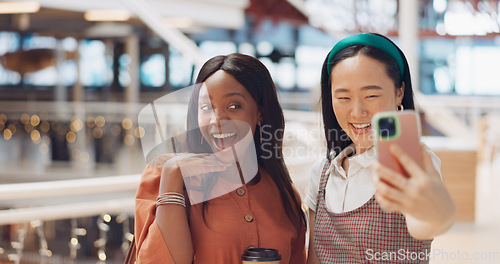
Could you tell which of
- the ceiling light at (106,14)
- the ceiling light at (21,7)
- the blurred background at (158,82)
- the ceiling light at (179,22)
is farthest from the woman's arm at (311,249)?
the ceiling light at (106,14)

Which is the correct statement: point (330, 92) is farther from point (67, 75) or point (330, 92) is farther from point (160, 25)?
point (67, 75)

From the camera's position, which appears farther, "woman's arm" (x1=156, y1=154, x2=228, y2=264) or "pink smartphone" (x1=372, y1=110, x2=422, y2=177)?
"woman's arm" (x1=156, y1=154, x2=228, y2=264)

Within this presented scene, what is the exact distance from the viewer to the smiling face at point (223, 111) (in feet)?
3.42

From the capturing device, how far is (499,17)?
489 inches

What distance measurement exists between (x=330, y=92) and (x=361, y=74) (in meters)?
0.13

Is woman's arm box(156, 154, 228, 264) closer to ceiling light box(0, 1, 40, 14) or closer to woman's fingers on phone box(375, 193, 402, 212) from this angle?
woman's fingers on phone box(375, 193, 402, 212)

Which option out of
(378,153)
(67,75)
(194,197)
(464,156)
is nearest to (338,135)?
(194,197)

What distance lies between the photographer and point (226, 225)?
1.07 metres

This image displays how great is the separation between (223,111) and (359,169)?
28 centimetres

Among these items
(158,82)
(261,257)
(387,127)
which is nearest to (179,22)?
→ (158,82)

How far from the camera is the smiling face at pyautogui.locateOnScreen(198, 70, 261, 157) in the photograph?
1042 millimetres

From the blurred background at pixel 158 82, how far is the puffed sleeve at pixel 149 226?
73cm

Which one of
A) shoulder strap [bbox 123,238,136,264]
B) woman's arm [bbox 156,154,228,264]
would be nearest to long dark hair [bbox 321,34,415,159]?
woman's arm [bbox 156,154,228,264]

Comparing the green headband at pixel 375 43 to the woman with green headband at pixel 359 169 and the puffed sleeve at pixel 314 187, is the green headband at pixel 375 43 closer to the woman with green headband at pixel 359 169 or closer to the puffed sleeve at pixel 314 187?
the woman with green headband at pixel 359 169
